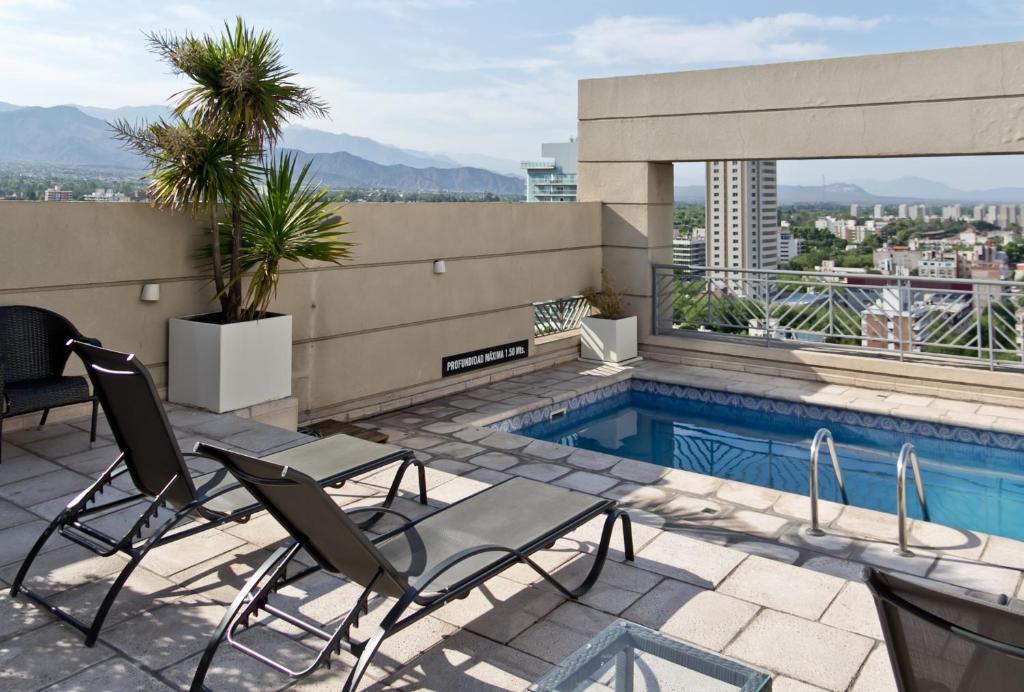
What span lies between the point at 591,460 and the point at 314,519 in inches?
156

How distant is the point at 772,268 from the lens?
9.76 m

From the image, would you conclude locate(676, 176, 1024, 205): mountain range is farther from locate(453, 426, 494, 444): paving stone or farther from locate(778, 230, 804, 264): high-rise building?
locate(453, 426, 494, 444): paving stone

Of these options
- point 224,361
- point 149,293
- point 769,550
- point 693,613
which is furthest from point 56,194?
point 769,550

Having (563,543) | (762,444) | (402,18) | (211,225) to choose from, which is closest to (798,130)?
(762,444)

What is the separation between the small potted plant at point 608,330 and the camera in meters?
9.91

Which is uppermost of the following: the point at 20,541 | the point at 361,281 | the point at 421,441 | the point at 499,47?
the point at 499,47

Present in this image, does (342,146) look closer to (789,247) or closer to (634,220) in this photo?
(634,220)

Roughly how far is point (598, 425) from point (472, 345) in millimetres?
1636

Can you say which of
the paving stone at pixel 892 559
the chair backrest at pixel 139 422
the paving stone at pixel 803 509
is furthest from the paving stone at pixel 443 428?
the chair backrest at pixel 139 422

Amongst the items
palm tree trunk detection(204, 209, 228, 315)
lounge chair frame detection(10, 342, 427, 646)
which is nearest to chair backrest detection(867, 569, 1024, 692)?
lounge chair frame detection(10, 342, 427, 646)

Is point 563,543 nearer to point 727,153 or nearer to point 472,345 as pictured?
point 472,345

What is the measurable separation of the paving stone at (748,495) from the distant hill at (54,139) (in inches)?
189

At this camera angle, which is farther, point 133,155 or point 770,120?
point 770,120

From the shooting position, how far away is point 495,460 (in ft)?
20.2
